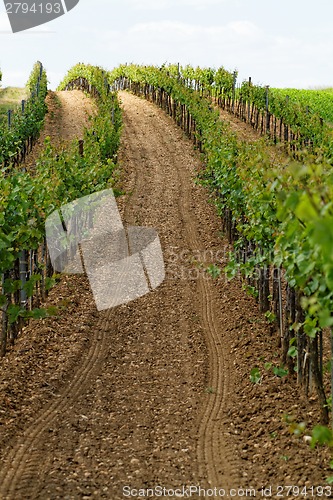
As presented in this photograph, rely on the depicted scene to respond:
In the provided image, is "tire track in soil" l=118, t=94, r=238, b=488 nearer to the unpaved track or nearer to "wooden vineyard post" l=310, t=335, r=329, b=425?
the unpaved track

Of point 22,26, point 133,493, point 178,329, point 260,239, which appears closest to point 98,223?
point 178,329

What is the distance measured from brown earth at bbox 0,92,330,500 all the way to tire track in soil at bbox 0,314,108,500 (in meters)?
0.02

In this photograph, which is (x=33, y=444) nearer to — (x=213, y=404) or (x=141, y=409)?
(x=141, y=409)

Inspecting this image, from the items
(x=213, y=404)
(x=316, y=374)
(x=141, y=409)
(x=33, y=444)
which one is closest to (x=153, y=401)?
(x=141, y=409)

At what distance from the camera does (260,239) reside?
9367 mm

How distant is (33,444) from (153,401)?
75.3 inches

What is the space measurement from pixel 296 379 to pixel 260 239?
2022 mm

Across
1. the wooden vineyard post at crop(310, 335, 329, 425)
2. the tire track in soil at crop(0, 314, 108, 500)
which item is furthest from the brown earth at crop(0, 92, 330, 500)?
the wooden vineyard post at crop(310, 335, 329, 425)

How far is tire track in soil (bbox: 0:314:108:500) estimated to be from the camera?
22.5ft

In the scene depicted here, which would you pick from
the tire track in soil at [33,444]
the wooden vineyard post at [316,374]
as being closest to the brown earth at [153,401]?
the tire track in soil at [33,444]

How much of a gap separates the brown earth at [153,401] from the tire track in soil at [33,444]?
0.02 meters

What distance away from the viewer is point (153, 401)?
9.08m

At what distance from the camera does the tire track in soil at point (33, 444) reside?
687 cm

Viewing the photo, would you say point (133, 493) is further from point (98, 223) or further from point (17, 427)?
point (98, 223)
